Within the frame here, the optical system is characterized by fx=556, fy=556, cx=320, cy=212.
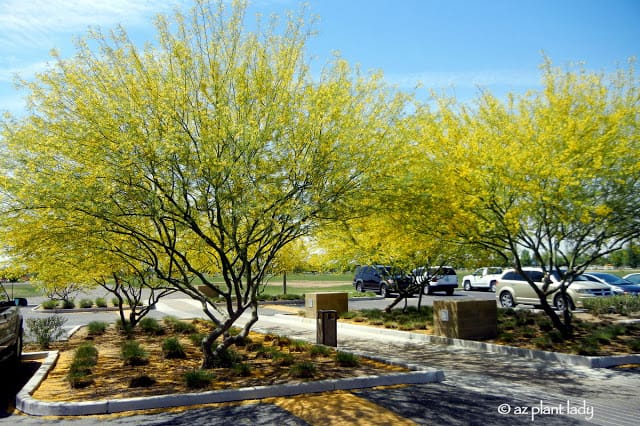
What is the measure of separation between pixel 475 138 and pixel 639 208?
154 inches

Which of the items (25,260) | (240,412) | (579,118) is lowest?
(240,412)

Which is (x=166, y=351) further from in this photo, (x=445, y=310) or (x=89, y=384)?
(x=445, y=310)

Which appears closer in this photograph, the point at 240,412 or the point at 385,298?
the point at 240,412

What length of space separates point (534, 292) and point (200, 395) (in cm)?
1895

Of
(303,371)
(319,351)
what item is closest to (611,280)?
(319,351)

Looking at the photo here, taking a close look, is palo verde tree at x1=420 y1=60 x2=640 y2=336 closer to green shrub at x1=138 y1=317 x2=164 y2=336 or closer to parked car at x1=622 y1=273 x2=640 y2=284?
green shrub at x1=138 y1=317 x2=164 y2=336

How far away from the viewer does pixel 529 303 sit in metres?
23.6

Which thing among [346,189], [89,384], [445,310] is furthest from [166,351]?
[445,310]

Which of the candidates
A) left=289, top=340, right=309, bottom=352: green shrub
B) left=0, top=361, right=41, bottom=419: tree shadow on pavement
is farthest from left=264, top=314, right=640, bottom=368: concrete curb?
left=0, top=361, right=41, bottom=419: tree shadow on pavement

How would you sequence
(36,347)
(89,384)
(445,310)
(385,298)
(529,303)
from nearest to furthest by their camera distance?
(89,384), (36,347), (445,310), (529,303), (385,298)

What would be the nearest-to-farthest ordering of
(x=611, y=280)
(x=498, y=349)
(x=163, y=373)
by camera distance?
(x=163, y=373) → (x=498, y=349) → (x=611, y=280)

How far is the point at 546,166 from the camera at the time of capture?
37.1 feet

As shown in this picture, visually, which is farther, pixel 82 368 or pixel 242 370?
pixel 82 368

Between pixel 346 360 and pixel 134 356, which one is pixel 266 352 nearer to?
pixel 346 360
